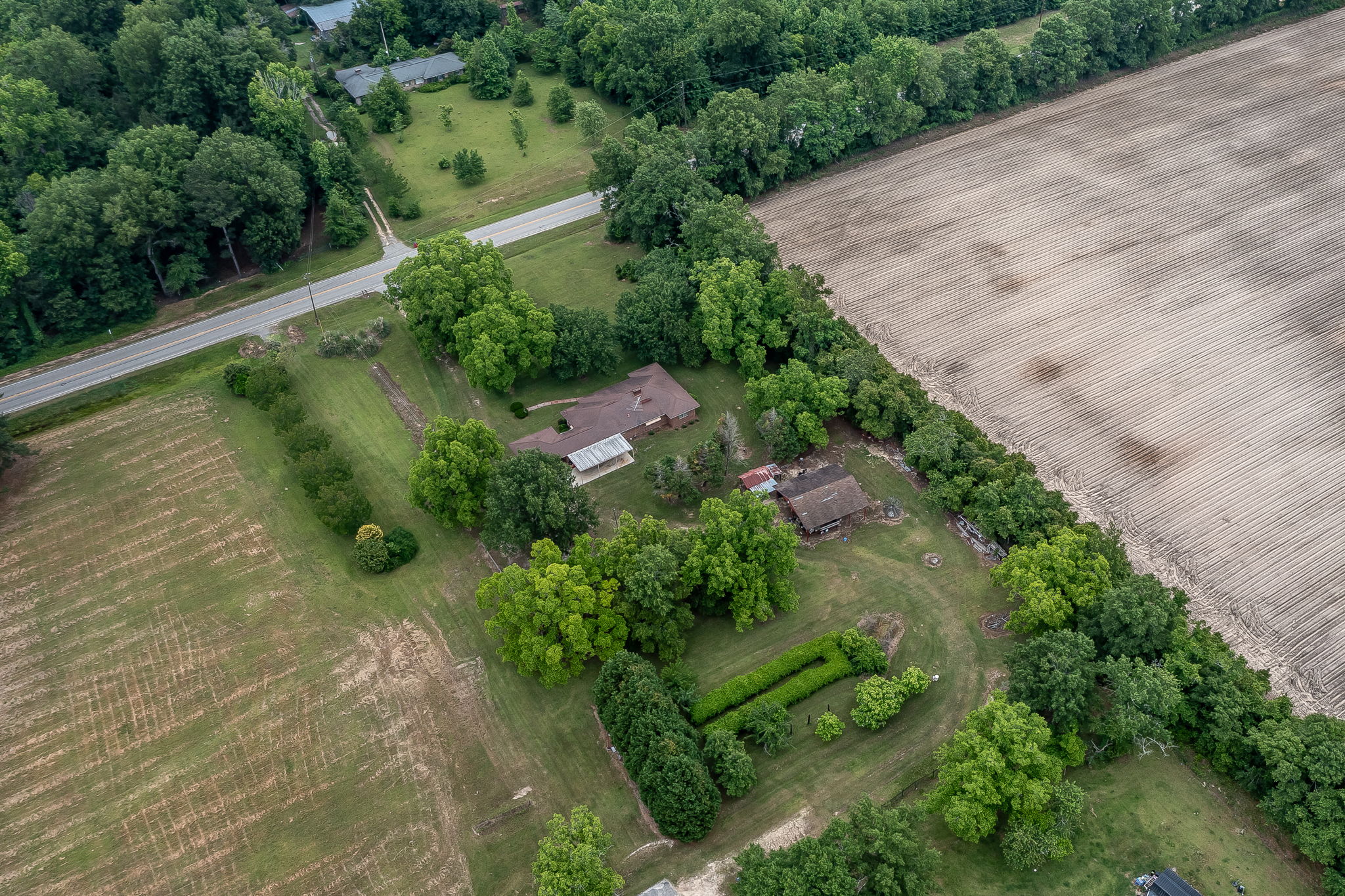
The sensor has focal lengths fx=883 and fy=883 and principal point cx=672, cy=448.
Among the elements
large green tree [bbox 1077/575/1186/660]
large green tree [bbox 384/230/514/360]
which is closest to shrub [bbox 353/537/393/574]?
large green tree [bbox 384/230/514/360]

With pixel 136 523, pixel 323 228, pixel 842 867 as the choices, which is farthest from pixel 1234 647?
pixel 323 228

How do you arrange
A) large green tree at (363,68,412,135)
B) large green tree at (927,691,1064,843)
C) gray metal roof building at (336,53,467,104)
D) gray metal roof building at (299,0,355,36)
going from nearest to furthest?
large green tree at (927,691,1064,843) → large green tree at (363,68,412,135) → gray metal roof building at (336,53,467,104) → gray metal roof building at (299,0,355,36)

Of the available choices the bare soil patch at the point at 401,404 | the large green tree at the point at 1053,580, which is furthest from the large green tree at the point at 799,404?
the bare soil patch at the point at 401,404

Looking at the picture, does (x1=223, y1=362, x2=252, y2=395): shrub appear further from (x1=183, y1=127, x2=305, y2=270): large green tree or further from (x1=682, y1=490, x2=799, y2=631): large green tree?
(x1=682, y1=490, x2=799, y2=631): large green tree

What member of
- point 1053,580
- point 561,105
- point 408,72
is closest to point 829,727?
point 1053,580

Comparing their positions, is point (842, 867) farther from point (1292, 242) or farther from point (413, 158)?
point (413, 158)

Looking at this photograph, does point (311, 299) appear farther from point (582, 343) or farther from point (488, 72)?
point (488, 72)

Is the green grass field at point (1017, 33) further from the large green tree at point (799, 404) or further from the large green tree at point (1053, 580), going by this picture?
the large green tree at point (1053, 580)
